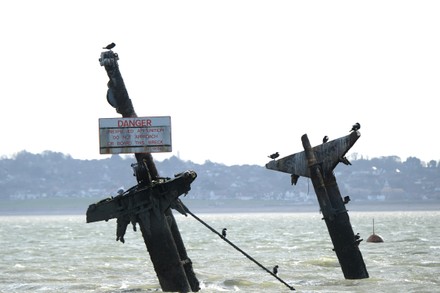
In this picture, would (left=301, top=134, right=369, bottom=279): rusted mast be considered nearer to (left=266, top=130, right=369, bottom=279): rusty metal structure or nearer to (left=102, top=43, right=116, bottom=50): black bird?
(left=266, top=130, right=369, bottom=279): rusty metal structure

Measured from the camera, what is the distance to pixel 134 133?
25.3 m

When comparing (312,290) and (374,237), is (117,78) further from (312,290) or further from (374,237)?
(374,237)

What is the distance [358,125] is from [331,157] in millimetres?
1083

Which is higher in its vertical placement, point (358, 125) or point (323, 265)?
point (358, 125)

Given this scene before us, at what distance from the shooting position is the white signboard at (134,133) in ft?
82.9

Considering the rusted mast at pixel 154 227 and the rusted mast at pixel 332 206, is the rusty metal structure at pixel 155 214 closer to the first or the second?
the rusted mast at pixel 154 227

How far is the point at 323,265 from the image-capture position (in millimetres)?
41656

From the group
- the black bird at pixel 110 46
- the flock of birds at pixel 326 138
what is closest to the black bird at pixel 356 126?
the flock of birds at pixel 326 138

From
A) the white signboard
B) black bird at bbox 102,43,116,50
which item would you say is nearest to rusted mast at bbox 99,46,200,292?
black bird at bbox 102,43,116,50

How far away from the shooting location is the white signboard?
2528 centimetres

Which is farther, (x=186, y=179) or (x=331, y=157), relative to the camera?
(x=331, y=157)

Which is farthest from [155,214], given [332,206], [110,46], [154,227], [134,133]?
[332,206]

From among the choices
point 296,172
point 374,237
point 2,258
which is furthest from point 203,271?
point 374,237

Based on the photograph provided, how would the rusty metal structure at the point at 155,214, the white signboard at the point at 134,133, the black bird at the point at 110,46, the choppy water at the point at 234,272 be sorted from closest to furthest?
1. the rusty metal structure at the point at 155,214
2. the white signboard at the point at 134,133
3. the black bird at the point at 110,46
4. the choppy water at the point at 234,272
